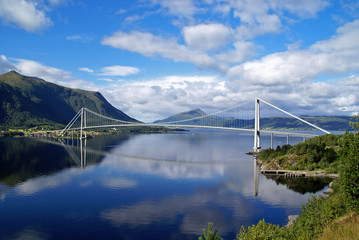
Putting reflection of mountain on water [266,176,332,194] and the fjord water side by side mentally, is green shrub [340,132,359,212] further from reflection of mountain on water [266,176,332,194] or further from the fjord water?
reflection of mountain on water [266,176,332,194]

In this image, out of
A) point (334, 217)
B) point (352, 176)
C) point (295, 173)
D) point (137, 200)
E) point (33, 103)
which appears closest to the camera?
point (334, 217)

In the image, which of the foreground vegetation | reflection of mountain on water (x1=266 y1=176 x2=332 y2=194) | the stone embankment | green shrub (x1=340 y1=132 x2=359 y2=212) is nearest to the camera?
the foreground vegetation

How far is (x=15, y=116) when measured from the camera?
11362cm

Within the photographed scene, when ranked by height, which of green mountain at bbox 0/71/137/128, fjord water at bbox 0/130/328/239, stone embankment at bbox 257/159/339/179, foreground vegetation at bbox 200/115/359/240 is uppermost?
green mountain at bbox 0/71/137/128

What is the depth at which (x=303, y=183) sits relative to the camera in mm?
25047

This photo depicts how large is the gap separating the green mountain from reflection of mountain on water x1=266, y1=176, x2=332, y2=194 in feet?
361

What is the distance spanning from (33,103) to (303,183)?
490 ft

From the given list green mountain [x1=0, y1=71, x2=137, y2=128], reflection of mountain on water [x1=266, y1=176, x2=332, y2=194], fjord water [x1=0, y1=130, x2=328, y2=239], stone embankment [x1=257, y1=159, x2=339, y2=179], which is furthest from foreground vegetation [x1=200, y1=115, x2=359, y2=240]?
green mountain [x1=0, y1=71, x2=137, y2=128]

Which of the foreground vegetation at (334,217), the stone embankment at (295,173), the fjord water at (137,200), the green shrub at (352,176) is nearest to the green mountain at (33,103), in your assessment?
the fjord water at (137,200)

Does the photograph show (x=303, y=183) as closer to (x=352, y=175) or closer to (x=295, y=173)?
(x=295, y=173)

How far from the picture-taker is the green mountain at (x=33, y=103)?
4491 inches

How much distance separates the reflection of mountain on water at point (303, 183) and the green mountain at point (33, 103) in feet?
361

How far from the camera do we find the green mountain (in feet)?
374

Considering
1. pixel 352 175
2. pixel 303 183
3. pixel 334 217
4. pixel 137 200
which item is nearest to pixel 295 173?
pixel 303 183
